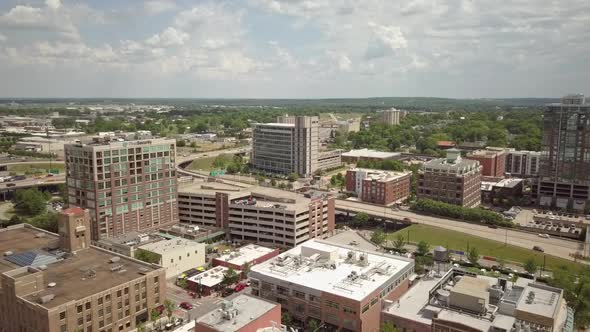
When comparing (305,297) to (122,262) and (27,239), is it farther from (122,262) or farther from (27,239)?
(27,239)

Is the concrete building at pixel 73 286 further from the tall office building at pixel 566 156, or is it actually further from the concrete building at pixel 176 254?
the tall office building at pixel 566 156

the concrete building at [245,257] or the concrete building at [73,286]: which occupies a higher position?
the concrete building at [73,286]

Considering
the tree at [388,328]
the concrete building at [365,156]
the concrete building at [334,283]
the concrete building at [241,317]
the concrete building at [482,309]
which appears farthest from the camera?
the concrete building at [365,156]

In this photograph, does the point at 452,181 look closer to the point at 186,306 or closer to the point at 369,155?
the point at 186,306

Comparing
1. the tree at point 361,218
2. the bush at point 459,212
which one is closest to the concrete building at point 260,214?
the tree at point 361,218

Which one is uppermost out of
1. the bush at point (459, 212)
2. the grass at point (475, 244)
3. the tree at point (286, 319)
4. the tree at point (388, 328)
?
the tree at point (388, 328)

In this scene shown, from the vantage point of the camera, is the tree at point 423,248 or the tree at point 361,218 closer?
the tree at point 423,248

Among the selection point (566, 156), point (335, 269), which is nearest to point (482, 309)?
point (335, 269)
